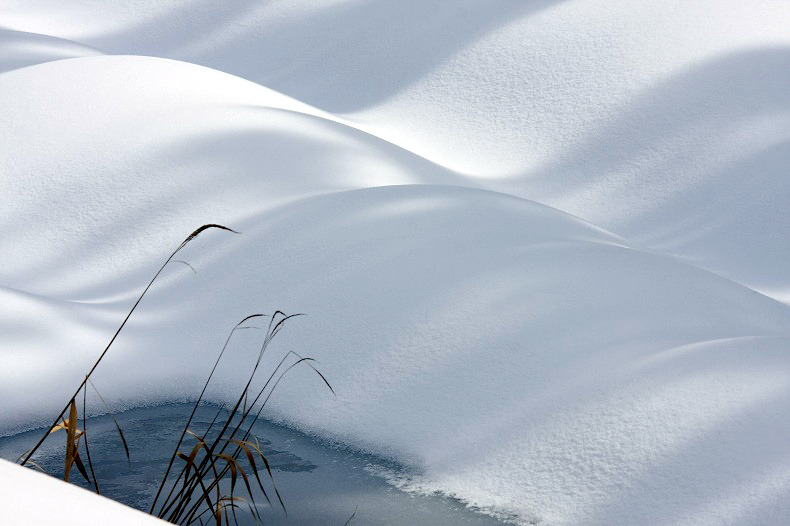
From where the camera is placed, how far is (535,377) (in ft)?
6.05

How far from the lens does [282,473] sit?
174 centimetres

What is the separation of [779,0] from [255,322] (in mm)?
3591

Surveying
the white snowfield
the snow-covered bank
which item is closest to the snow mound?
the white snowfield

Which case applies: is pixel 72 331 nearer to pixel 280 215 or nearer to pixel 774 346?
pixel 280 215

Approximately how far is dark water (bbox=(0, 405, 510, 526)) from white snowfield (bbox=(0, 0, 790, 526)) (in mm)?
57

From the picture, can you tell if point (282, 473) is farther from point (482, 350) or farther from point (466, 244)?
point (466, 244)

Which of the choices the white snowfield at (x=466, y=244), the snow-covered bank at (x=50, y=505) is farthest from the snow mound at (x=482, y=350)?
the snow-covered bank at (x=50, y=505)

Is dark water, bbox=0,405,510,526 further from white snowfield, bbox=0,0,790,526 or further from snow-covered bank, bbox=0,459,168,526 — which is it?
snow-covered bank, bbox=0,459,168,526

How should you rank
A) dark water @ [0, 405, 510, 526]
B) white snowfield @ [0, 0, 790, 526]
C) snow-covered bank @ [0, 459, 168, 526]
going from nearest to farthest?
snow-covered bank @ [0, 459, 168, 526]
dark water @ [0, 405, 510, 526]
white snowfield @ [0, 0, 790, 526]

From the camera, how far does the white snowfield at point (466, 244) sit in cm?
168

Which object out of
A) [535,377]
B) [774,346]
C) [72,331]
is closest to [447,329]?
[535,377]

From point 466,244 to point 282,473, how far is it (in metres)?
0.82

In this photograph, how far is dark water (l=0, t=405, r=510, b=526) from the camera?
1.58 meters

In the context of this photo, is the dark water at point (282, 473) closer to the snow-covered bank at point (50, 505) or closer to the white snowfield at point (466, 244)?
the white snowfield at point (466, 244)
